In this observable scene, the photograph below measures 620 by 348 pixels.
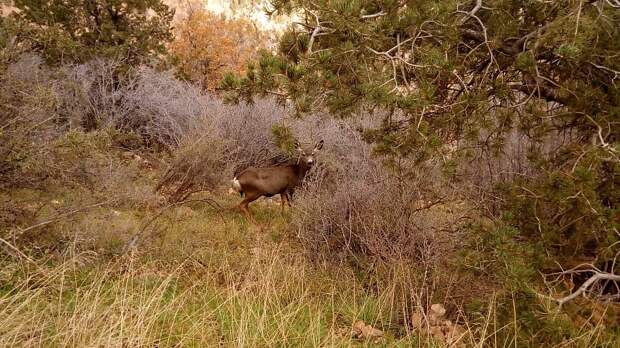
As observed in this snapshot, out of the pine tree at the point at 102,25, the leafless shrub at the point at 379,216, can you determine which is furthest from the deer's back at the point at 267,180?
the pine tree at the point at 102,25

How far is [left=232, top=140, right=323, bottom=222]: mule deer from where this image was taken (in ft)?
29.9

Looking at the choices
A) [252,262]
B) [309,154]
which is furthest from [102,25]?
[252,262]

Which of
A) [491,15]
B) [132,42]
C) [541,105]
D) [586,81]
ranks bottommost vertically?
[132,42]

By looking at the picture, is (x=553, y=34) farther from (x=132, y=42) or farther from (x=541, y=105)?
(x=132, y=42)

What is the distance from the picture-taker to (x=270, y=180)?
9242 millimetres

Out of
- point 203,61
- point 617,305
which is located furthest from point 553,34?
point 203,61

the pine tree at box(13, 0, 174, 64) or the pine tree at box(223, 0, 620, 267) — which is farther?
the pine tree at box(13, 0, 174, 64)

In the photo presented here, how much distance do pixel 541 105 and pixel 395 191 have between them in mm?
2083

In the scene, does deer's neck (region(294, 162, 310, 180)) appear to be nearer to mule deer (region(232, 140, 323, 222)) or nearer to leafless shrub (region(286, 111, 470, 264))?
mule deer (region(232, 140, 323, 222))

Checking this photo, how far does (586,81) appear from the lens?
13.2ft

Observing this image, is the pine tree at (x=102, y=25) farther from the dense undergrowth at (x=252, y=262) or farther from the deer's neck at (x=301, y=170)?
the deer's neck at (x=301, y=170)

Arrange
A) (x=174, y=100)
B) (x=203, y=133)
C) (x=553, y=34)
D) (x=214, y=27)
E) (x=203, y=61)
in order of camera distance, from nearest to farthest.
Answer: (x=553, y=34) < (x=203, y=133) < (x=174, y=100) < (x=203, y=61) < (x=214, y=27)

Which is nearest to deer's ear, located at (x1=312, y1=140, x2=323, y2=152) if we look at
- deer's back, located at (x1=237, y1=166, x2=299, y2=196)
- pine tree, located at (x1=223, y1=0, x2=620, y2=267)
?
deer's back, located at (x1=237, y1=166, x2=299, y2=196)

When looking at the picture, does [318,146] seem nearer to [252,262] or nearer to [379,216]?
[379,216]
